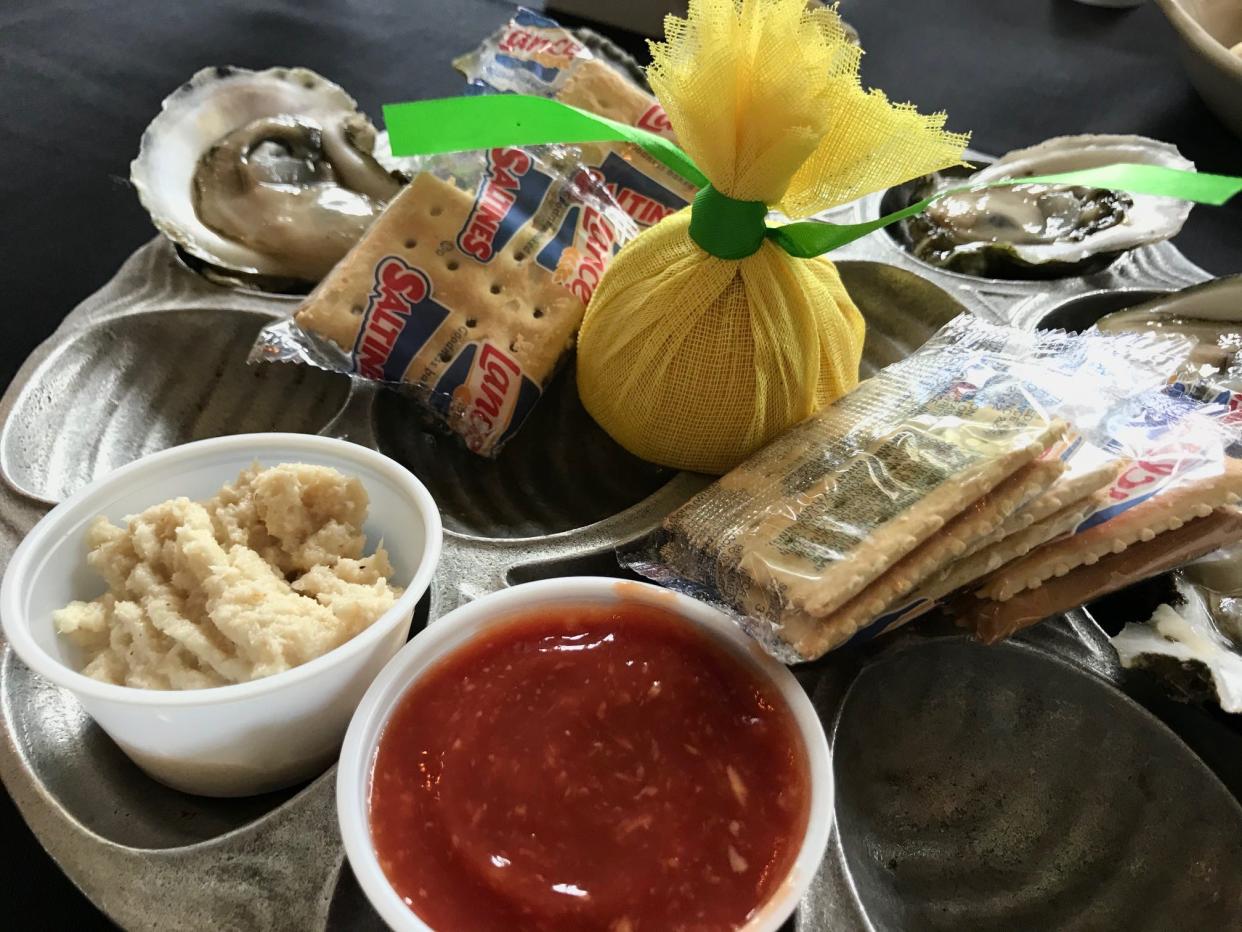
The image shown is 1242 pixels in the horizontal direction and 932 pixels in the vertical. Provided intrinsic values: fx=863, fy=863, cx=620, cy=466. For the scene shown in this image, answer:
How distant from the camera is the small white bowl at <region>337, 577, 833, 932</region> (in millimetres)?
684

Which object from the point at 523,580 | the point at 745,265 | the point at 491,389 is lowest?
the point at 523,580

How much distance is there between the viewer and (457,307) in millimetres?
1195

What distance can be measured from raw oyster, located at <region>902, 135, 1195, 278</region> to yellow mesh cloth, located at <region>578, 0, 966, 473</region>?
0.46m

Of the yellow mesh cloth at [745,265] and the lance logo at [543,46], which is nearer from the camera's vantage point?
the yellow mesh cloth at [745,265]

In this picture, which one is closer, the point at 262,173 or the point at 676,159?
the point at 676,159

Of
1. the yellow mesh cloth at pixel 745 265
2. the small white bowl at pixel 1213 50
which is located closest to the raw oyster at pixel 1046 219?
the small white bowl at pixel 1213 50

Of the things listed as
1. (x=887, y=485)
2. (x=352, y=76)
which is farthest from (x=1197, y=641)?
(x=352, y=76)

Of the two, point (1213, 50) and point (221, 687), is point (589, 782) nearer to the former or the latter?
point (221, 687)

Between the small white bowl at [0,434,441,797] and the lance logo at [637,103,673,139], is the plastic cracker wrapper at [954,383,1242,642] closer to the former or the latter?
the small white bowl at [0,434,441,797]

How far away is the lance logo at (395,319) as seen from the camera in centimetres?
117

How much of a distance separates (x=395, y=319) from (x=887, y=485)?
0.68 m

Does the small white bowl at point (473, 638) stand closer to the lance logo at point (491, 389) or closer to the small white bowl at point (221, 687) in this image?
the small white bowl at point (221, 687)

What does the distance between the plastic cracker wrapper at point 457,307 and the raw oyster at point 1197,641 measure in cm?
80

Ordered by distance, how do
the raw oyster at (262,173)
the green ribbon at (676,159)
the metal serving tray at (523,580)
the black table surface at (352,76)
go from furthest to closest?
the black table surface at (352,76) → the raw oyster at (262,173) → the green ribbon at (676,159) → the metal serving tray at (523,580)
